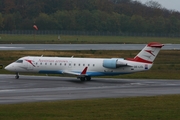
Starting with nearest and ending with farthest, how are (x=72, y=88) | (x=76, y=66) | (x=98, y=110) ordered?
1. (x=98, y=110)
2. (x=72, y=88)
3. (x=76, y=66)

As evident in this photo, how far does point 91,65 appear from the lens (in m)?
48.2

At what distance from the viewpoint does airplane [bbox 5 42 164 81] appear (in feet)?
154

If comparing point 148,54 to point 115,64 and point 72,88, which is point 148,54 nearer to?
point 115,64

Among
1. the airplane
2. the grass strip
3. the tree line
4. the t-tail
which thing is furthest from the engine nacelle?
the tree line

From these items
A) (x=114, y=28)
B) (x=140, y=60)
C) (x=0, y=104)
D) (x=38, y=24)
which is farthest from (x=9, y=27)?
(x=0, y=104)

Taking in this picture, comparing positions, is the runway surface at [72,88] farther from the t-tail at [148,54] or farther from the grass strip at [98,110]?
the grass strip at [98,110]

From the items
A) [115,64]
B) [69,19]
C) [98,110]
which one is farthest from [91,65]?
[69,19]

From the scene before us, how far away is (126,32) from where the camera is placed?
158875 mm

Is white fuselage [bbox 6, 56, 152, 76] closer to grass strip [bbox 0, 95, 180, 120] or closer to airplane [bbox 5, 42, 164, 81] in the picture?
airplane [bbox 5, 42, 164, 81]

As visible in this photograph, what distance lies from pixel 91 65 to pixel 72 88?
8.01 metres

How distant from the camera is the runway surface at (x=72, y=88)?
3462 cm

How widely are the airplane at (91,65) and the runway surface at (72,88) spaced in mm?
860

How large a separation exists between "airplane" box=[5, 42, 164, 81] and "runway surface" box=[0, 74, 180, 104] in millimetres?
860

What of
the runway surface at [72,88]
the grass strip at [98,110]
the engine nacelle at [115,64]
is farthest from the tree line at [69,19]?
the grass strip at [98,110]
